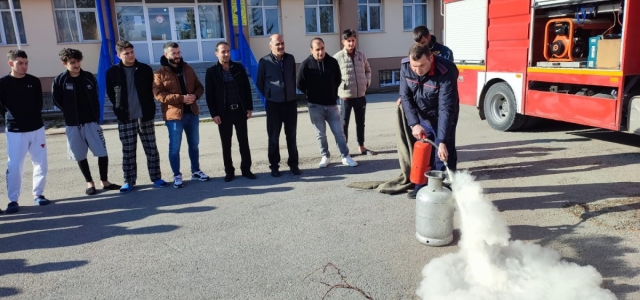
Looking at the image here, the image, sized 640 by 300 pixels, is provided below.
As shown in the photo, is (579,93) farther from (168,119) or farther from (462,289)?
(168,119)

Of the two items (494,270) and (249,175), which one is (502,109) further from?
(494,270)

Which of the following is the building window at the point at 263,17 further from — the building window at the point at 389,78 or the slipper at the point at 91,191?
the slipper at the point at 91,191

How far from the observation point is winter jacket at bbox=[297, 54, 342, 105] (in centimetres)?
671

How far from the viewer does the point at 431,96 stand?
192 inches

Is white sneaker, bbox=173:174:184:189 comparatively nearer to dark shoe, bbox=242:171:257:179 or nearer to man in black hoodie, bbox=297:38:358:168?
dark shoe, bbox=242:171:257:179

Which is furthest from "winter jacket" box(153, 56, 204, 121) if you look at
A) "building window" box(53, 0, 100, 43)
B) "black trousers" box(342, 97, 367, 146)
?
"building window" box(53, 0, 100, 43)

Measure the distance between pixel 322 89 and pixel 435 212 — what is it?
3.25 meters

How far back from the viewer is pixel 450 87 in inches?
186

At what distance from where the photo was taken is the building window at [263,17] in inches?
711

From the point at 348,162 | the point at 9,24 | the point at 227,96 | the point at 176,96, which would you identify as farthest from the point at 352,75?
the point at 9,24

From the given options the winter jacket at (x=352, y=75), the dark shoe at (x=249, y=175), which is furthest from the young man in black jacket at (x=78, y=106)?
the winter jacket at (x=352, y=75)

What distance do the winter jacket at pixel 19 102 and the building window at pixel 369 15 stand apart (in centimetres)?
1572

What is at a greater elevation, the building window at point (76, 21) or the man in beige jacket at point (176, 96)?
the building window at point (76, 21)

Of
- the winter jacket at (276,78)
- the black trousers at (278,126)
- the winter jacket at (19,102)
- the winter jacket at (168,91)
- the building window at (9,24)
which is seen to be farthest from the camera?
the building window at (9,24)
